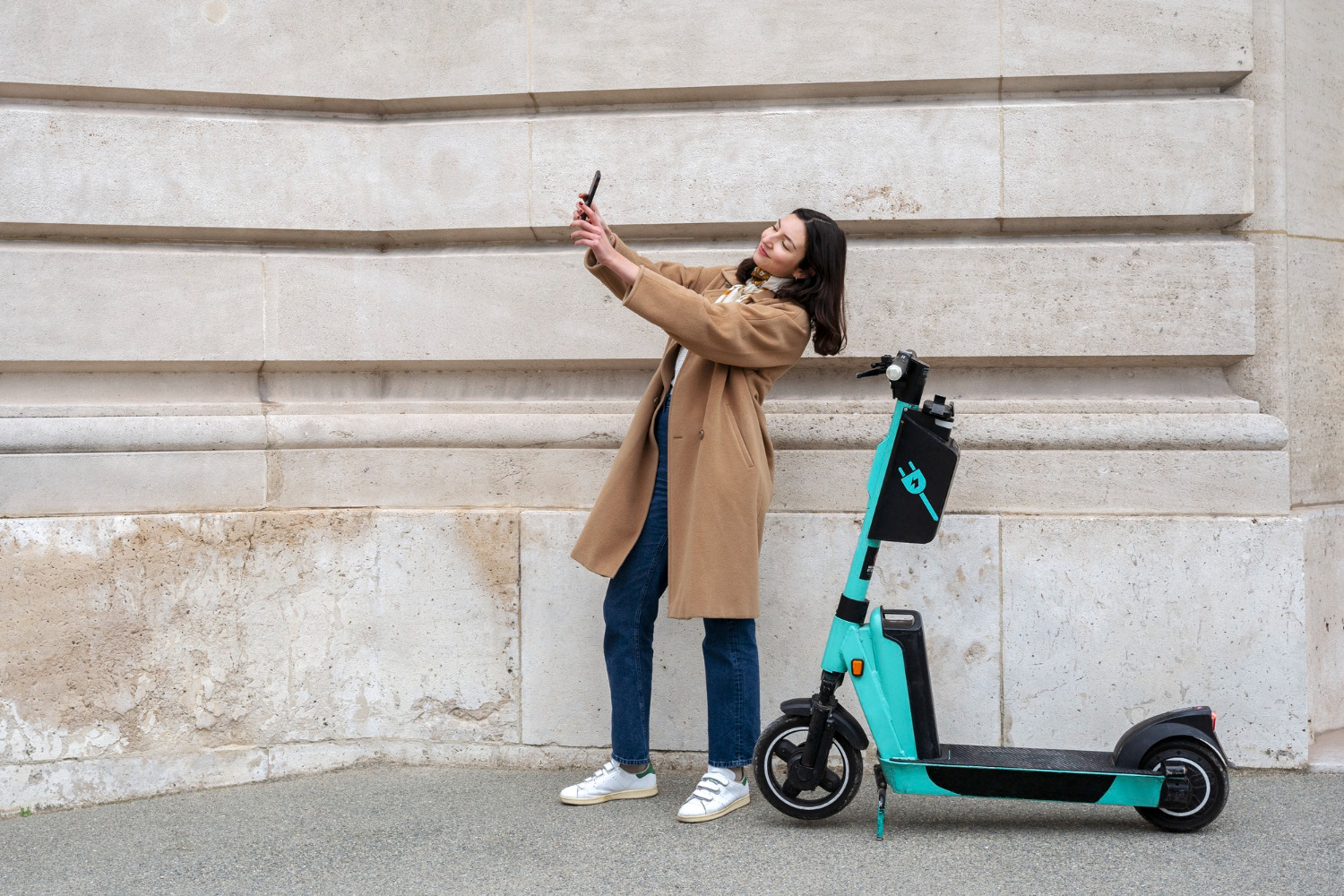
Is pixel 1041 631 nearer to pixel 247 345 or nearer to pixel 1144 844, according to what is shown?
pixel 1144 844

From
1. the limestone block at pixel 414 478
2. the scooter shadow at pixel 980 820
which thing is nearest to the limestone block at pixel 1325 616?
the scooter shadow at pixel 980 820

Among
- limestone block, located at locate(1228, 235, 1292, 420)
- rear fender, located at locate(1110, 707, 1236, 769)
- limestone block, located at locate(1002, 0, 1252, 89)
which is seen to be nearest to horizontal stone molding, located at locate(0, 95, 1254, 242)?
limestone block, located at locate(1002, 0, 1252, 89)

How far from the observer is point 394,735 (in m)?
4.30

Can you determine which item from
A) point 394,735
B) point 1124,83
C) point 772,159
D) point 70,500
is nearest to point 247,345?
point 70,500

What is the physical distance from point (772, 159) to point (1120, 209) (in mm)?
1295

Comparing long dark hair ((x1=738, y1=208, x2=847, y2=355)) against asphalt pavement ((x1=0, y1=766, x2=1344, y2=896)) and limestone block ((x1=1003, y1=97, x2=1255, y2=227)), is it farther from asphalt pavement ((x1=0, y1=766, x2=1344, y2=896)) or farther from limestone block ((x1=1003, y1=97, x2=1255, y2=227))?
asphalt pavement ((x1=0, y1=766, x2=1344, y2=896))

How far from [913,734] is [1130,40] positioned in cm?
265

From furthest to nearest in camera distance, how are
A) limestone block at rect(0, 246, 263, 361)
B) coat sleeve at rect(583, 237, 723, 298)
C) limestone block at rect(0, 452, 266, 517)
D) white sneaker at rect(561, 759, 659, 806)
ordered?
limestone block at rect(0, 246, 263, 361) < limestone block at rect(0, 452, 266, 517) < coat sleeve at rect(583, 237, 723, 298) < white sneaker at rect(561, 759, 659, 806)

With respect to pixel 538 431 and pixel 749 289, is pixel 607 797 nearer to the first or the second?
pixel 538 431

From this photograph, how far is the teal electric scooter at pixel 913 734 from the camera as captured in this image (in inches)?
132

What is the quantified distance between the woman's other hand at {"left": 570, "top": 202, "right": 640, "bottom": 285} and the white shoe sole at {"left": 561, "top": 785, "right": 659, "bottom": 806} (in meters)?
1.70

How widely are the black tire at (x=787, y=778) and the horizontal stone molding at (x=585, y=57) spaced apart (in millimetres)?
2384

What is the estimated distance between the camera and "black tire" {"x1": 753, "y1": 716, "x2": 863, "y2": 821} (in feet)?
11.5

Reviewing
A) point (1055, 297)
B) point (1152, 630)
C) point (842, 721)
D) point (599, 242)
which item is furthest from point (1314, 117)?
point (842, 721)
